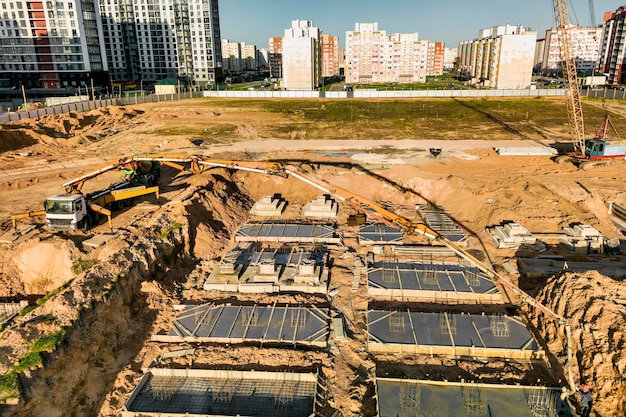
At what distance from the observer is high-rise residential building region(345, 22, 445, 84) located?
135m

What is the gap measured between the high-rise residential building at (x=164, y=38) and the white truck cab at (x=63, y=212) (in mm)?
106906

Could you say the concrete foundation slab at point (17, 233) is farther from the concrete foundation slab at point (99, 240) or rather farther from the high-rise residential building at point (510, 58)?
the high-rise residential building at point (510, 58)

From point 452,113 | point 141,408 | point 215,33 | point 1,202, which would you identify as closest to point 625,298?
point 141,408

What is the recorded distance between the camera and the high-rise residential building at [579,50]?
155500mm

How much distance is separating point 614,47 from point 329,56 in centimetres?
10477

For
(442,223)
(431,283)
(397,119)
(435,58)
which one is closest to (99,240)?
(431,283)

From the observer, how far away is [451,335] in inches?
661

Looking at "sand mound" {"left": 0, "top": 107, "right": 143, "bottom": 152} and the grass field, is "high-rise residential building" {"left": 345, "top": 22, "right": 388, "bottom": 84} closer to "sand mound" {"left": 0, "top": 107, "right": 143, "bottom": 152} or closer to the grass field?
the grass field

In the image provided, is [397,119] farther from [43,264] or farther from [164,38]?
[164,38]

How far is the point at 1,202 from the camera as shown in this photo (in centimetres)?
2928

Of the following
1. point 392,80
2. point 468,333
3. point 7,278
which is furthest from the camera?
point 392,80

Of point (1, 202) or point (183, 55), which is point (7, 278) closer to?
point (1, 202)

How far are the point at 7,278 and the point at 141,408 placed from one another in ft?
44.4

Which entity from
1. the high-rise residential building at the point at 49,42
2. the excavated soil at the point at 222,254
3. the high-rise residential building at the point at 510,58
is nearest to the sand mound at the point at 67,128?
the excavated soil at the point at 222,254
